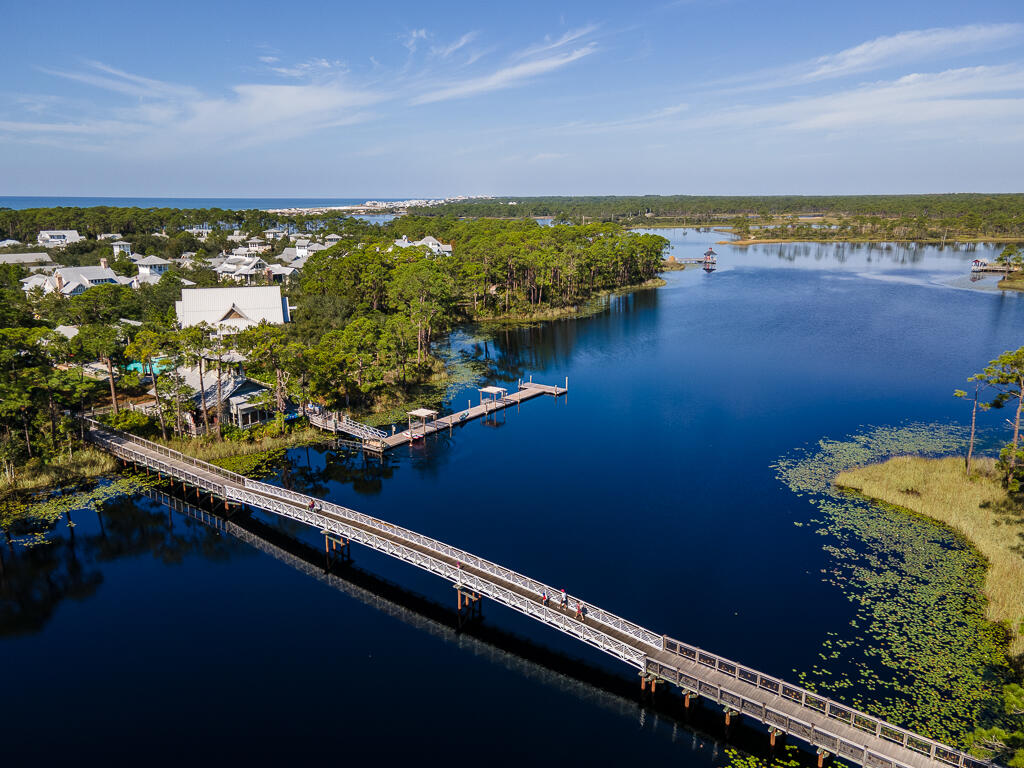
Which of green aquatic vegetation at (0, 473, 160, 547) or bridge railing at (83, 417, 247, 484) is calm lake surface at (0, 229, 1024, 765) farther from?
bridge railing at (83, 417, 247, 484)

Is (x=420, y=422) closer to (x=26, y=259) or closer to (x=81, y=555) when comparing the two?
(x=81, y=555)

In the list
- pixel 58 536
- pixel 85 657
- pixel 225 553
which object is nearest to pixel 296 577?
pixel 225 553

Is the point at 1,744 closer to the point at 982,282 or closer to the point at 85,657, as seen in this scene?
the point at 85,657

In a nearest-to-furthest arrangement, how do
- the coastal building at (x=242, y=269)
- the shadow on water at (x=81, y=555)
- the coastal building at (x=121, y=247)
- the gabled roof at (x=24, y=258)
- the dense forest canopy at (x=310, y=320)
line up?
1. the shadow on water at (x=81, y=555)
2. the dense forest canopy at (x=310, y=320)
3. the gabled roof at (x=24, y=258)
4. the coastal building at (x=242, y=269)
5. the coastal building at (x=121, y=247)

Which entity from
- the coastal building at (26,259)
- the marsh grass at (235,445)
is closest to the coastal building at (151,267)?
the coastal building at (26,259)

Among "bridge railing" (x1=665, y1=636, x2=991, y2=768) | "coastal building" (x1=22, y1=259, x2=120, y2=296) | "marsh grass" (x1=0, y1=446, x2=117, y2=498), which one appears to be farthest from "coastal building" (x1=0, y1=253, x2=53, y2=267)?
"bridge railing" (x1=665, y1=636, x2=991, y2=768)

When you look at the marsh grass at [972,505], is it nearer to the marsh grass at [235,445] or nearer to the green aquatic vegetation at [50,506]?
the marsh grass at [235,445]
